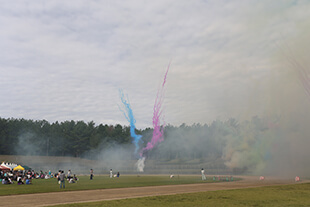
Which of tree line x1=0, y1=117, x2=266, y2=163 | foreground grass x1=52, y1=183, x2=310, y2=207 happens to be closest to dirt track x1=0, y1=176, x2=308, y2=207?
foreground grass x1=52, y1=183, x2=310, y2=207

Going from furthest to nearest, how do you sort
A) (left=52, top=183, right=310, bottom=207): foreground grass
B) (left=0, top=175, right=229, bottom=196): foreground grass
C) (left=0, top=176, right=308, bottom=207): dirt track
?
1. (left=0, top=175, right=229, bottom=196): foreground grass
2. (left=0, top=176, right=308, bottom=207): dirt track
3. (left=52, top=183, right=310, bottom=207): foreground grass

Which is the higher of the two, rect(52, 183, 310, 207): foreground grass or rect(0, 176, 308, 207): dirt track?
rect(0, 176, 308, 207): dirt track

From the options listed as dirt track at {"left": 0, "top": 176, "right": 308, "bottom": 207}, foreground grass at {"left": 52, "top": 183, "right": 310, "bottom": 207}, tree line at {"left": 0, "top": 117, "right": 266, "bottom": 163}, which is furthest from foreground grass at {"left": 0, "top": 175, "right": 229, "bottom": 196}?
tree line at {"left": 0, "top": 117, "right": 266, "bottom": 163}

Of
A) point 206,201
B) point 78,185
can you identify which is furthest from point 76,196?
point 78,185

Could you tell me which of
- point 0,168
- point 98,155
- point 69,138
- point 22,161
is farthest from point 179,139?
point 0,168

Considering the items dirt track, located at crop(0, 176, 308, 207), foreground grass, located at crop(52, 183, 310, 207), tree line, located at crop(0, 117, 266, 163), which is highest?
tree line, located at crop(0, 117, 266, 163)

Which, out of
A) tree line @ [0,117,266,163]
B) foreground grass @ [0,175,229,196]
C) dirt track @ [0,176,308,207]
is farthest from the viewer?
tree line @ [0,117,266,163]

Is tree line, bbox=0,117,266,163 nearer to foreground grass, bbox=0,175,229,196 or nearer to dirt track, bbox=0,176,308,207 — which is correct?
foreground grass, bbox=0,175,229,196

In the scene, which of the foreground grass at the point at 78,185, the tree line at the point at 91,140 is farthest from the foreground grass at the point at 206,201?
the tree line at the point at 91,140

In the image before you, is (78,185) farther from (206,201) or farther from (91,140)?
(91,140)

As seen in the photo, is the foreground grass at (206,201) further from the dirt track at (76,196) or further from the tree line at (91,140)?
the tree line at (91,140)

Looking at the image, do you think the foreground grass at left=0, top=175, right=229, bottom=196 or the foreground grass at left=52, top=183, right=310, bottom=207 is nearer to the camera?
the foreground grass at left=52, top=183, right=310, bottom=207

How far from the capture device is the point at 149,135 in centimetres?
16875

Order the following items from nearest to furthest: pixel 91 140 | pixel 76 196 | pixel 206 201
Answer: pixel 206 201, pixel 76 196, pixel 91 140
